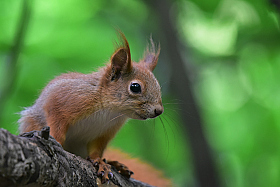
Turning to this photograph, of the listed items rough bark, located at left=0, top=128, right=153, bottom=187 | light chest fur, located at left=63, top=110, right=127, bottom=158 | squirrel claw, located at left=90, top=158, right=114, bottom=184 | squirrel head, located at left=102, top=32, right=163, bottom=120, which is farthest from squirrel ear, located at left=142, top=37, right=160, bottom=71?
rough bark, located at left=0, top=128, right=153, bottom=187

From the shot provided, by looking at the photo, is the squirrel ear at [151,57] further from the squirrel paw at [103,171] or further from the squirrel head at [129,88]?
the squirrel paw at [103,171]

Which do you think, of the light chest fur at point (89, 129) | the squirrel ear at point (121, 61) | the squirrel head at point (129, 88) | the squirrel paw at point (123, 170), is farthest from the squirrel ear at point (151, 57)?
the squirrel paw at point (123, 170)

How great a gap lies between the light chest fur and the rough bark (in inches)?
31.3

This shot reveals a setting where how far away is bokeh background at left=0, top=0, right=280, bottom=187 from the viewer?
4.00 metres

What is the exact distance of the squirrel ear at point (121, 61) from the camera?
10.1 feet

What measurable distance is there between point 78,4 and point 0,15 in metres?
1.01

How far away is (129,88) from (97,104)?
30 centimetres

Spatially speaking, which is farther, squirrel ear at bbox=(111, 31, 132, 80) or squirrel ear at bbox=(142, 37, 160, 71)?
squirrel ear at bbox=(142, 37, 160, 71)

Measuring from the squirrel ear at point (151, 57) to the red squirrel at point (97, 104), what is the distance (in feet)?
0.81

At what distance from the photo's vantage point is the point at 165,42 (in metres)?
4.47

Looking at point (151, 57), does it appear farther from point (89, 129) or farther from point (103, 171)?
point (103, 171)

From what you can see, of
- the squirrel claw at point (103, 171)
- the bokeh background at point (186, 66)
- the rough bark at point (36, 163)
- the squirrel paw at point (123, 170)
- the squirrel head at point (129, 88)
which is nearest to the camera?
the rough bark at point (36, 163)

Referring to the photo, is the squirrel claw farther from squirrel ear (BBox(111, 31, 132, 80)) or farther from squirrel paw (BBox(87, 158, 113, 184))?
squirrel ear (BBox(111, 31, 132, 80))

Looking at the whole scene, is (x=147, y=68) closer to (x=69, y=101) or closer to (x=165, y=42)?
(x=69, y=101)
